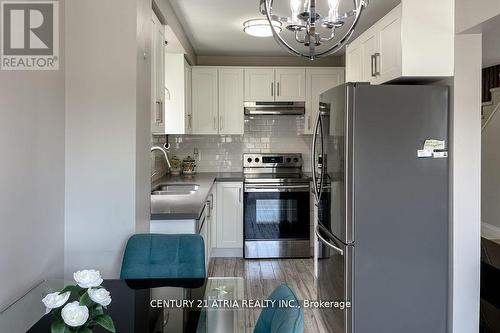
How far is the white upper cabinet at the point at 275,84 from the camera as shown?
4.83 m

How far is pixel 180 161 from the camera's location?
196 inches

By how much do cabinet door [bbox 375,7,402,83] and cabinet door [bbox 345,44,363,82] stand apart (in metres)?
0.40

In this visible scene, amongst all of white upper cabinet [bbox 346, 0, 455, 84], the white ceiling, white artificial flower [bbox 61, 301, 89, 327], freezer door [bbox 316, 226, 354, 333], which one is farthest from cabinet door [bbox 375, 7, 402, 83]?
white artificial flower [bbox 61, 301, 89, 327]

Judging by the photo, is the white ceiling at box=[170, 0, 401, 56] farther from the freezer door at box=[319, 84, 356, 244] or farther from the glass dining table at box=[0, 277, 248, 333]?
the glass dining table at box=[0, 277, 248, 333]

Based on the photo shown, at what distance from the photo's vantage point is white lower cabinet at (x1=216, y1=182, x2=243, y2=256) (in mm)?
4535

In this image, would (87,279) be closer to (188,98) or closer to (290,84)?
(188,98)

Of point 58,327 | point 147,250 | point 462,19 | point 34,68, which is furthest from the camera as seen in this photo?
point 462,19

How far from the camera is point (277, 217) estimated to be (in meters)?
4.55

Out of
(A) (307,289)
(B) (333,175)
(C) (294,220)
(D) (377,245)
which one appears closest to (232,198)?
(C) (294,220)

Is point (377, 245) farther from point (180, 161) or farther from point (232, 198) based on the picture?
point (180, 161)

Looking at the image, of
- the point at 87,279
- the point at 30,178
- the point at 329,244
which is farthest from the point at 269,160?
the point at 87,279

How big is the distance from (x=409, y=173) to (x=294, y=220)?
221 centimetres

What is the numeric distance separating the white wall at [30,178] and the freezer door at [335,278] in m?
1.65

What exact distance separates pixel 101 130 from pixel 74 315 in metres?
1.37
